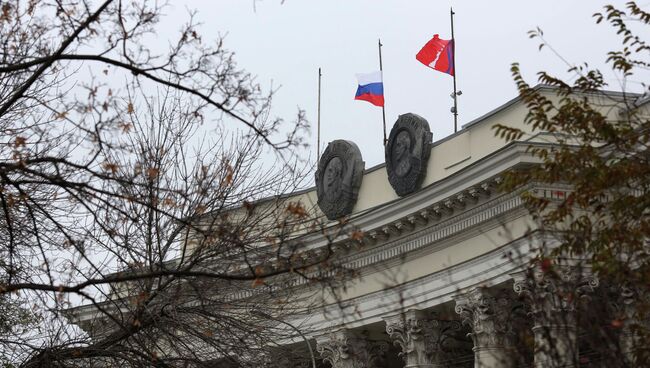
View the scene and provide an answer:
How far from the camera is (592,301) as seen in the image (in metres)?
16.9

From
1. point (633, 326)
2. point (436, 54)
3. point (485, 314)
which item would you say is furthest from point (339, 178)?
point (633, 326)

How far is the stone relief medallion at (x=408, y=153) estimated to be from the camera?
39688mm

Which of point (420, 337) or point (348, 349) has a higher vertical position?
point (348, 349)

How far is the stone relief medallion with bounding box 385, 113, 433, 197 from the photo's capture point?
39.7 metres

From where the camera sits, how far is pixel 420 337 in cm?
3944

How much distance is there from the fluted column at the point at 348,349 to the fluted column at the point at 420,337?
85.9 inches

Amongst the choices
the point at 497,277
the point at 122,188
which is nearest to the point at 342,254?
the point at 497,277

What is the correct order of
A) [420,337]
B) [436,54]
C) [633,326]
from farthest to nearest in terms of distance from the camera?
[436,54]
[420,337]
[633,326]

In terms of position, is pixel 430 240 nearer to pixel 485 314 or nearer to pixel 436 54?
pixel 485 314

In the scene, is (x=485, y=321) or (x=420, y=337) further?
(x=420, y=337)

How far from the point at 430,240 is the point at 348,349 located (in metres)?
5.09

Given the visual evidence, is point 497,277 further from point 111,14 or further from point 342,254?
point 111,14

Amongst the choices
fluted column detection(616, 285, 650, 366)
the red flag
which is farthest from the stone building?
fluted column detection(616, 285, 650, 366)

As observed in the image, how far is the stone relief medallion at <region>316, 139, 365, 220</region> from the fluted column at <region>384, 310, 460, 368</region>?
12.2ft
